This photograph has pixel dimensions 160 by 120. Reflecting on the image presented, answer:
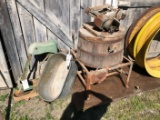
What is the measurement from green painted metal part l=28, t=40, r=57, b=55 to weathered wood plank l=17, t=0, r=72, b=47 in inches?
10.0

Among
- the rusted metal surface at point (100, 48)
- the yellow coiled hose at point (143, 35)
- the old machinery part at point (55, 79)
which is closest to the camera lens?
the rusted metal surface at point (100, 48)

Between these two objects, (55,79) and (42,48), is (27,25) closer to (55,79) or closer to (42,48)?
(42,48)

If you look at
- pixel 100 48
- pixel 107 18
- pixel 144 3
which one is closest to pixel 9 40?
pixel 100 48

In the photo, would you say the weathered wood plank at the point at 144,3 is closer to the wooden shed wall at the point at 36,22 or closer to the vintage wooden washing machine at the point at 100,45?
the wooden shed wall at the point at 36,22

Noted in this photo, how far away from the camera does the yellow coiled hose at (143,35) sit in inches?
123

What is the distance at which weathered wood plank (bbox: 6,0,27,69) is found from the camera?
2769 millimetres

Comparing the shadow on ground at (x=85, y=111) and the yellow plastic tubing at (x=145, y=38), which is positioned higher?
the yellow plastic tubing at (x=145, y=38)

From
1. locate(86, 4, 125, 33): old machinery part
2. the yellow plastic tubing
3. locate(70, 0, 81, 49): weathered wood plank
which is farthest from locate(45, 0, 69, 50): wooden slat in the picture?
the yellow plastic tubing

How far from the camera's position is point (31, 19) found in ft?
9.73

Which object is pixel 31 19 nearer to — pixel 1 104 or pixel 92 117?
pixel 1 104

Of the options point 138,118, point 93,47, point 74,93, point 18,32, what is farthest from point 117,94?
point 18,32

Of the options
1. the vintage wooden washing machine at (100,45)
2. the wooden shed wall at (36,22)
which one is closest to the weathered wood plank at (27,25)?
the wooden shed wall at (36,22)

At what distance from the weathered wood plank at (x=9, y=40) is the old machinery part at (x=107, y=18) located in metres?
1.37

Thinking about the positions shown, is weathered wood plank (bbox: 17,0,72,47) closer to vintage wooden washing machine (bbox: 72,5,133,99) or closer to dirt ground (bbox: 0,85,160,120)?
vintage wooden washing machine (bbox: 72,5,133,99)
